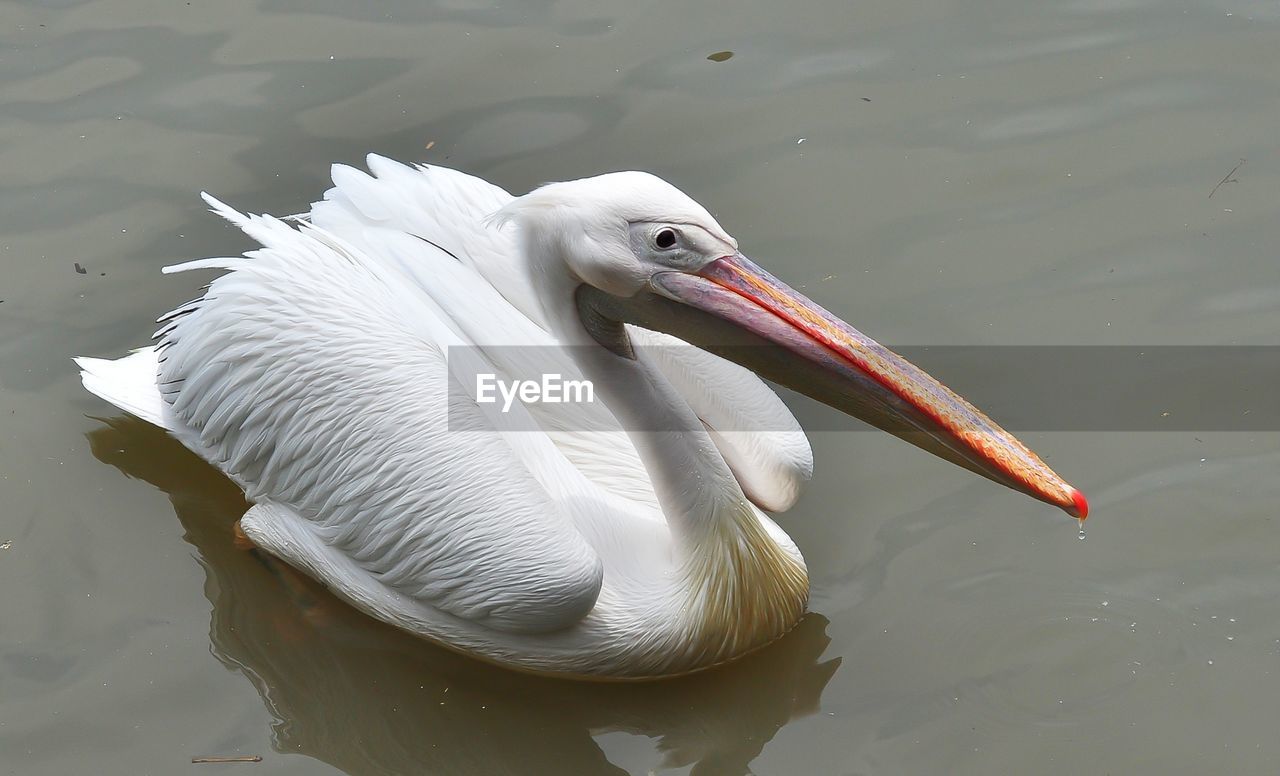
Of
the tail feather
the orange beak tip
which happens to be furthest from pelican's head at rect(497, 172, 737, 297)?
the tail feather

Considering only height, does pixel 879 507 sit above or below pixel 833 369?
below

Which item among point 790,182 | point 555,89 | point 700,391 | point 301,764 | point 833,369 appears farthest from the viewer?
point 555,89

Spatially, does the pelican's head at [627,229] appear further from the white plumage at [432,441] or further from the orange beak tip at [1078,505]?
the orange beak tip at [1078,505]

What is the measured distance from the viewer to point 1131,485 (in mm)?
4234

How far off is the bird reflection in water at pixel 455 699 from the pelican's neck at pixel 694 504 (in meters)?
0.14

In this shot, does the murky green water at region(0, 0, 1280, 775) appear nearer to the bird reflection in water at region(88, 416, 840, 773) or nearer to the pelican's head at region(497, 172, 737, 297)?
the bird reflection in water at region(88, 416, 840, 773)

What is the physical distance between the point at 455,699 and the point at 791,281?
186cm

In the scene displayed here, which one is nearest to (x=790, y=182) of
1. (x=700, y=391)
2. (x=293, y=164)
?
(x=700, y=391)

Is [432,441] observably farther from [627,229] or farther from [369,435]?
[627,229]

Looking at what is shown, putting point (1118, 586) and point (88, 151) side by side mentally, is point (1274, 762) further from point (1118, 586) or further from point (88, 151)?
point (88, 151)

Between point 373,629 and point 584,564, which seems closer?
point 584,564

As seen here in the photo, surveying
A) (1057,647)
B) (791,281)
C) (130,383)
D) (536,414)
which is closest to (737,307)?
(536,414)

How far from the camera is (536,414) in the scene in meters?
4.02

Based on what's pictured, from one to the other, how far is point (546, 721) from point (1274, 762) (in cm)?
177
